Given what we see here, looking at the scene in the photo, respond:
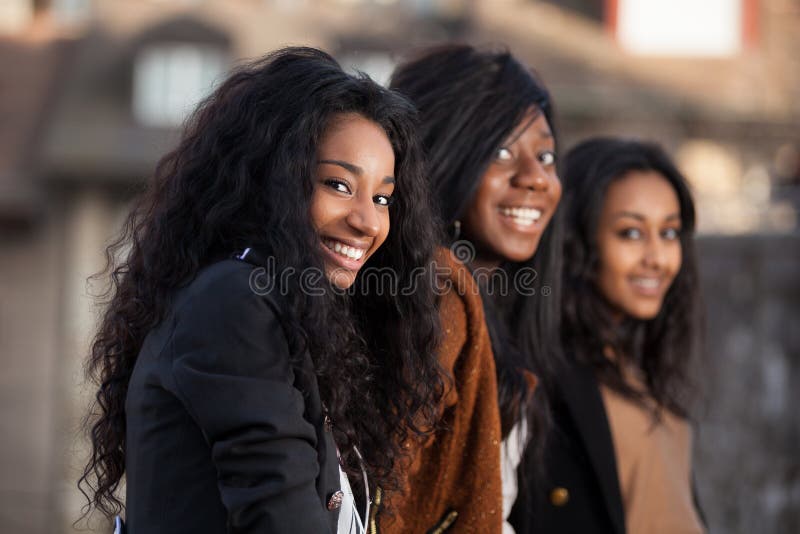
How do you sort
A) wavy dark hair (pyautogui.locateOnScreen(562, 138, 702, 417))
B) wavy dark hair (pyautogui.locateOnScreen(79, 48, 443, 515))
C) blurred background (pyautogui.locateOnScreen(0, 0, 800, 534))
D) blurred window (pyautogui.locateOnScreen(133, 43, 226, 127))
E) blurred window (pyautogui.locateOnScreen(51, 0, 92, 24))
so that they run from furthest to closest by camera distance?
blurred window (pyautogui.locateOnScreen(51, 0, 92, 24)), blurred window (pyautogui.locateOnScreen(133, 43, 226, 127)), blurred background (pyautogui.locateOnScreen(0, 0, 800, 534)), wavy dark hair (pyautogui.locateOnScreen(562, 138, 702, 417)), wavy dark hair (pyautogui.locateOnScreen(79, 48, 443, 515))

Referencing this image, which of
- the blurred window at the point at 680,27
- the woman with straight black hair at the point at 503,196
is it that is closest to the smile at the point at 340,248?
the woman with straight black hair at the point at 503,196

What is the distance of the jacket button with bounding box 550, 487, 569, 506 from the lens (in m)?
3.02

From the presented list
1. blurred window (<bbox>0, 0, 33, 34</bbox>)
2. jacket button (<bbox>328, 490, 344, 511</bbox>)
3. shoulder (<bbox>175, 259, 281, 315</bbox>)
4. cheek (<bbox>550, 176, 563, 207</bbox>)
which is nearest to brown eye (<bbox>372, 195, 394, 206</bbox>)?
shoulder (<bbox>175, 259, 281, 315</bbox>)

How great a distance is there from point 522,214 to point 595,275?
0.67 m

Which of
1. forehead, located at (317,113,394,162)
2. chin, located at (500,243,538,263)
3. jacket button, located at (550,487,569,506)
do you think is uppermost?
forehead, located at (317,113,394,162)

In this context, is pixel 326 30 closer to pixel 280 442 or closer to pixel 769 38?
pixel 769 38

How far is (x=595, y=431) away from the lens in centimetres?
311

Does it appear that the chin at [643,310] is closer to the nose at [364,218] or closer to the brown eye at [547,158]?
the brown eye at [547,158]

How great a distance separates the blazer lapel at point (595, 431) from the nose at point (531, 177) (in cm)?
63

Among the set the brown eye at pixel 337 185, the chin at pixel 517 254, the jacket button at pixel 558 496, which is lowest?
the jacket button at pixel 558 496

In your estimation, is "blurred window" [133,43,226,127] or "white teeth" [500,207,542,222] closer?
"white teeth" [500,207,542,222]

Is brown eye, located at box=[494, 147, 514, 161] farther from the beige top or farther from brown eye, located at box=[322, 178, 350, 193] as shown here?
brown eye, located at box=[322, 178, 350, 193]

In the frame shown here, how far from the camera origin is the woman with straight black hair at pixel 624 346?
308 cm

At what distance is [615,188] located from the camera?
3430 millimetres
